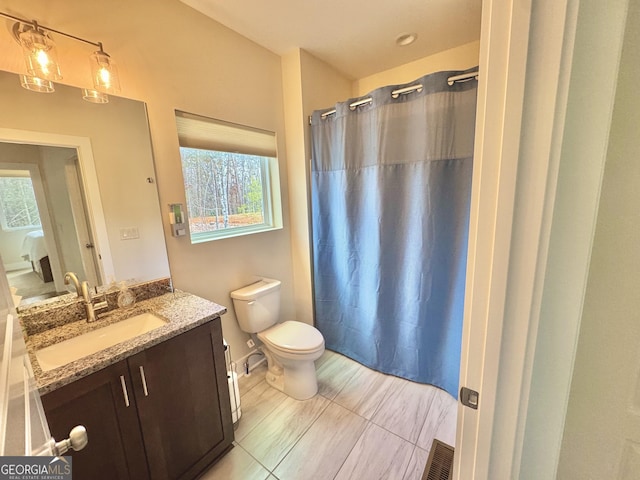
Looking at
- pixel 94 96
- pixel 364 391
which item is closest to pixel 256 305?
pixel 364 391

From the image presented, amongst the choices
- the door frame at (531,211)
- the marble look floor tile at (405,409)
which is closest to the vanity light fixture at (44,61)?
the door frame at (531,211)

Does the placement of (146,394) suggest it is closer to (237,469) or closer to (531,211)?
(237,469)

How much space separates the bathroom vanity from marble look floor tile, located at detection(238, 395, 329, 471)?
0.53ft

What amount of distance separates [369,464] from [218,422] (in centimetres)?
82

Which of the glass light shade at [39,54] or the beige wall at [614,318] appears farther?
the glass light shade at [39,54]

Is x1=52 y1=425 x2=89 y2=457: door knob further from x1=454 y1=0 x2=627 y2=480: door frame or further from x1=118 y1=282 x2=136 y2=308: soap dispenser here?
x1=118 y1=282 x2=136 y2=308: soap dispenser

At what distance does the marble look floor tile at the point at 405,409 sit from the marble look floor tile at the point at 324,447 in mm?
153

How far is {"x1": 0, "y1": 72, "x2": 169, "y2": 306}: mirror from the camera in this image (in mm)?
1080

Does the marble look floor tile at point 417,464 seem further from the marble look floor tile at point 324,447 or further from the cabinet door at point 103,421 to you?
the cabinet door at point 103,421

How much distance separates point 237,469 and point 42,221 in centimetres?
152

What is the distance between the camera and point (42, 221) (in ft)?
3.74

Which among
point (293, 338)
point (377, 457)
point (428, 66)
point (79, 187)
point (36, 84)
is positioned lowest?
point (377, 457)

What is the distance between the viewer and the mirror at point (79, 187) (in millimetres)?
1080

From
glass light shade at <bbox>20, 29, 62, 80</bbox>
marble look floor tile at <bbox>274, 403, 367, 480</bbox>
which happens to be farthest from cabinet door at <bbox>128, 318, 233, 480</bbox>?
glass light shade at <bbox>20, 29, 62, 80</bbox>
